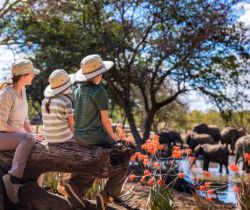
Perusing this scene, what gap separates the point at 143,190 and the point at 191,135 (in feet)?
63.1

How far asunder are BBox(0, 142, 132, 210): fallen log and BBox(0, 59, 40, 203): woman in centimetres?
15

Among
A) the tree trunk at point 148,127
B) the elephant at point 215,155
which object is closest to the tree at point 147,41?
the tree trunk at point 148,127

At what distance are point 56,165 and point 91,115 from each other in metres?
0.77

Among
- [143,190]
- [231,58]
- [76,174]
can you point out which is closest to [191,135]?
[231,58]

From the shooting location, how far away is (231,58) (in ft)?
54.4

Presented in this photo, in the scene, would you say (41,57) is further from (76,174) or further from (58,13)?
(76,174)

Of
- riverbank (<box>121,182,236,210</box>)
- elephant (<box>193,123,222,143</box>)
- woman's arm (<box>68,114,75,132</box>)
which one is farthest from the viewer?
elephant (<box>193,123,222,143</box>)

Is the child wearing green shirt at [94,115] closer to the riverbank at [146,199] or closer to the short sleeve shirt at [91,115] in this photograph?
the short sleeve shirt at [91,115]

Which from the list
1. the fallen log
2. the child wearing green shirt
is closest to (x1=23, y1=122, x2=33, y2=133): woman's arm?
the fallen log

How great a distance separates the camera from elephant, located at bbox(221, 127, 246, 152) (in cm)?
3244

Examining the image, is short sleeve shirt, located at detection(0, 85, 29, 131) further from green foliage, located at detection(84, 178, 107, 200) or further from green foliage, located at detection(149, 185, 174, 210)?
green foliage, located at detection(84, 178, 107, 200)

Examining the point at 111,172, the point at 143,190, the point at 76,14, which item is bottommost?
the point at 143,190

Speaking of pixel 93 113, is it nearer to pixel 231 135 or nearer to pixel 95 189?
pixel 95 189

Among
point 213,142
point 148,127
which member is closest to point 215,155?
point 148,127
